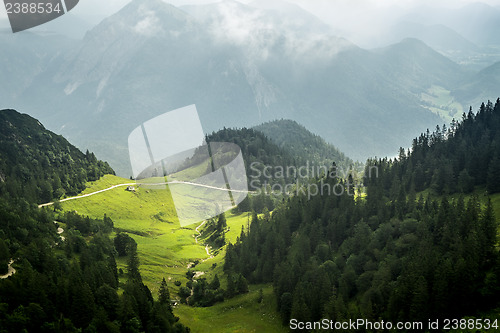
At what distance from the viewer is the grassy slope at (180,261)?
84375 millimetres

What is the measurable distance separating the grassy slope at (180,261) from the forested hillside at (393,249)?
7.28 m

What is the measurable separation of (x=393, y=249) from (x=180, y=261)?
86350 millimetres

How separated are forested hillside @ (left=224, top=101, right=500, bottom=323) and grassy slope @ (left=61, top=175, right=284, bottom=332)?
7281mm

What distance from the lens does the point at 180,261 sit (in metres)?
140

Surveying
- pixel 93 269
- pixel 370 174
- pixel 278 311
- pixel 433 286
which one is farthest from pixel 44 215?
pixel 370 174

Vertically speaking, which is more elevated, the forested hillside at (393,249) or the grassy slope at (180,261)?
the forested hillside at (393,249)

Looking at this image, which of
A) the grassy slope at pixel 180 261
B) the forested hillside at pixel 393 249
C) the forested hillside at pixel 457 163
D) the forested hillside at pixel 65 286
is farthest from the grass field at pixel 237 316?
the forested hillside at pixel 457 163

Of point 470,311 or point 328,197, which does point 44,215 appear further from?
point 470,311

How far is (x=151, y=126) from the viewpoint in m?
39.0

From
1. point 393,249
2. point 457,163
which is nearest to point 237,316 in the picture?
point 393,249
